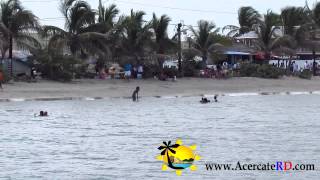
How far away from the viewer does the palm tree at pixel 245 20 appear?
201ft

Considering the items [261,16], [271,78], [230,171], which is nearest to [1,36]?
[271,78]

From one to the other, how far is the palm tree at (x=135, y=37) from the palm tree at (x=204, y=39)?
206 inches

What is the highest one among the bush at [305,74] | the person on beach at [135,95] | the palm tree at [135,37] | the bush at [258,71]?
the palm tree at [135,37]

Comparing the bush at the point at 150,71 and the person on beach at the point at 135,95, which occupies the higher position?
the bush at the point at 150,71

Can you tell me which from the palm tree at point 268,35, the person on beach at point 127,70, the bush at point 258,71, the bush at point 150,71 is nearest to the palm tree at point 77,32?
the person on beach at point 127,70

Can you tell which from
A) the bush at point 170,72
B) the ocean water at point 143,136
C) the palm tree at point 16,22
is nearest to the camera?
the ocean water at point 143,136

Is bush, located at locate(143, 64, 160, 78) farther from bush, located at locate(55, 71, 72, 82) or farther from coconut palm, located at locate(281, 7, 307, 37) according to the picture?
coconut palm, located at locate(281, 7, 307, 37)

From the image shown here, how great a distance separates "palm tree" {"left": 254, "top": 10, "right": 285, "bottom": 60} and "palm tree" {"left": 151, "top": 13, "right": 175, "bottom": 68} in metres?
10.1

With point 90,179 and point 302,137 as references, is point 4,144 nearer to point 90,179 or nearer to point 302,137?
point 90,179

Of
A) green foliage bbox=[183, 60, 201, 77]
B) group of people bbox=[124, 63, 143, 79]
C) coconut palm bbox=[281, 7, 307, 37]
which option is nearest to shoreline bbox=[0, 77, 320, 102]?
group of people bbox=[124, 63, 143, 79]

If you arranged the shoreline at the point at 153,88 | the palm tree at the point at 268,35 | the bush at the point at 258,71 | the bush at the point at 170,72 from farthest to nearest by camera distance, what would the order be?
the palm tree at the point at 268,35 < the bush at the point at 258,71 < the bush at the point at 170,72 < the shoreline at the point at 153,88

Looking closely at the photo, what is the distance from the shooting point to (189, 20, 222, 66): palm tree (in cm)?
5288

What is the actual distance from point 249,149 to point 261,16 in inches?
1664

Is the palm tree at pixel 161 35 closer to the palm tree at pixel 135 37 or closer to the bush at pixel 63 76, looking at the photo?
the palm tree at pixel 135 37
